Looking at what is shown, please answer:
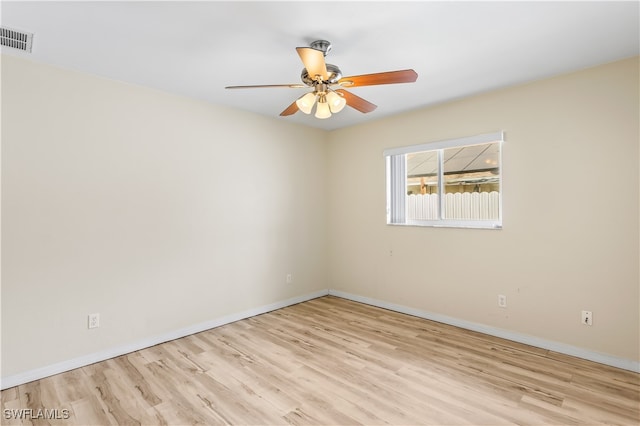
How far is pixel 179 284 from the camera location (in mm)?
3203

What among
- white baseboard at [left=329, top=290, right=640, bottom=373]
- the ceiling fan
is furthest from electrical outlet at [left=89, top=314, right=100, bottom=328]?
white baseboard at [left=329, top=290, right=640, bottom=373]

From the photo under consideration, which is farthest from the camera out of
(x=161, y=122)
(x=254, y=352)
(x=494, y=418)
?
(x=161, y=122)

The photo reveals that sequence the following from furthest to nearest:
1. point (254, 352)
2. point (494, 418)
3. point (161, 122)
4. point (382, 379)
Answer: point (161, 122) → point (254, 352) → point (382, 379) → point (494, 418)

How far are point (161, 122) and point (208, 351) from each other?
7.10 ft

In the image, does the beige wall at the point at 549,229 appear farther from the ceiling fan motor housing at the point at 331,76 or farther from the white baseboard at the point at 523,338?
the ceiling fan motor housing at the point at 331,76

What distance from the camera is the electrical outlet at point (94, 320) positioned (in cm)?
266

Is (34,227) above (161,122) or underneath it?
underneath

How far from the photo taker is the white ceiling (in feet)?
5.99

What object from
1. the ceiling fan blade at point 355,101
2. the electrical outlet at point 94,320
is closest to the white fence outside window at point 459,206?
the ceiling fan blade at point 355,101

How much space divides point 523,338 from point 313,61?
2999 mm

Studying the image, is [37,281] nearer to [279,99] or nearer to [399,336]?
[279,99]

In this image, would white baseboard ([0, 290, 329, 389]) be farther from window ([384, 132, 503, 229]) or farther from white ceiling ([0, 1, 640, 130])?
white ceiling ([0, 1, 640, 130])

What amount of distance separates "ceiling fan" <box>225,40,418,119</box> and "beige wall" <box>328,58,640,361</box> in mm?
1502

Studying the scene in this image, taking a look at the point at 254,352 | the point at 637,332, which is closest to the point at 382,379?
the point at 254,352
